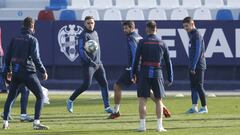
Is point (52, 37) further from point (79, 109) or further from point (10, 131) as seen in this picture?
point (10, 131)

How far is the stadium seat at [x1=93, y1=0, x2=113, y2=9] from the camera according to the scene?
110ft

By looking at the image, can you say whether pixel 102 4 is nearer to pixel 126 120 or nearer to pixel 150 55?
pixel 126 120

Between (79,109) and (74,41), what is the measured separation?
26.0ft

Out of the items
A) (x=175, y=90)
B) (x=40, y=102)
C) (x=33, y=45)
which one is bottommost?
(x=175, y=90)

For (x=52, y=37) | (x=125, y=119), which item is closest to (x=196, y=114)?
(x=125, y=119)

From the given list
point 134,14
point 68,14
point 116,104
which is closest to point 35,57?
point 116,104

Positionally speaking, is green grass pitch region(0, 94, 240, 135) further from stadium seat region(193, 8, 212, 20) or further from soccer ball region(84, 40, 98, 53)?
stadium seat region(193, 8, 212, 20)

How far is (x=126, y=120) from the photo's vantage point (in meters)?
17.2

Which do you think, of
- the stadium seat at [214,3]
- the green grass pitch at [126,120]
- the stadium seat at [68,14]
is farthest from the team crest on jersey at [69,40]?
the stadium seat at [214,3]

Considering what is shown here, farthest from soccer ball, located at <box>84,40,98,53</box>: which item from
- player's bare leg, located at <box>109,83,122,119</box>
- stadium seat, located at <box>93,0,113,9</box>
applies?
stadium seat, located at <box>93,0,113,9</box>

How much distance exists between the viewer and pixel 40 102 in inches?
618

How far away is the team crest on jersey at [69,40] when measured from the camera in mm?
27828

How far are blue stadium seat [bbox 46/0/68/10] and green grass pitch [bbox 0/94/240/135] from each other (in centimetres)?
1141

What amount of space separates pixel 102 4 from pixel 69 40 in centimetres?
617
